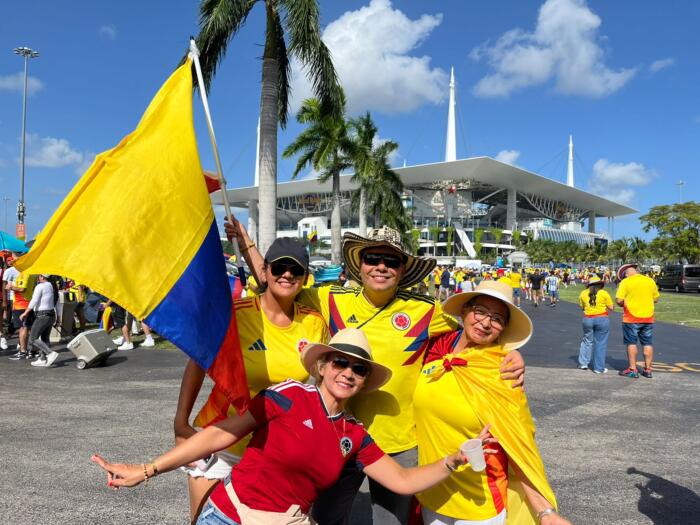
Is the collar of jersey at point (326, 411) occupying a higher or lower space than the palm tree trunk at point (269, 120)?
lower

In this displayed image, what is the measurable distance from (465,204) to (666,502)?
8978 cm

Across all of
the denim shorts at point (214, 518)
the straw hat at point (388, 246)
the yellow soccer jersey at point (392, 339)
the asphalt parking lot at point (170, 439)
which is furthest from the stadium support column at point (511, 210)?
the denim shorts at point (214, 518)

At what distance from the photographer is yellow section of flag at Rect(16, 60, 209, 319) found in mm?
2006

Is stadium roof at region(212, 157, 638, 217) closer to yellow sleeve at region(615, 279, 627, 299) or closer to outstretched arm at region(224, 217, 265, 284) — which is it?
yellow sleeve at region(615, 279, 627, 299)

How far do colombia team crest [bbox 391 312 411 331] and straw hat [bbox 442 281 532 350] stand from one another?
0.25 metres

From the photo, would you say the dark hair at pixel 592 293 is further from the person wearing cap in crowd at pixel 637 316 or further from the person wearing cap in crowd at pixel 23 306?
the person wearing cap in crowd at pixel 23 306

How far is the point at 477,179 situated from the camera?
272 ft

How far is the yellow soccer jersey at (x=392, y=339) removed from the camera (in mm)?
2449

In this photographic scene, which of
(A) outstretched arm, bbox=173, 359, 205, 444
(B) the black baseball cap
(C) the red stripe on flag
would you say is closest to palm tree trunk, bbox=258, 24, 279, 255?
(B) the black baseball cap

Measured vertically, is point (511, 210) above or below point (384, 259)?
above

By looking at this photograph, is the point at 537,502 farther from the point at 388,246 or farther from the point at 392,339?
the point at 388,246

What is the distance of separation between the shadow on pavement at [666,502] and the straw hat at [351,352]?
268 cm

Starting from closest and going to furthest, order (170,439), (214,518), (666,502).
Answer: (214,518)
(666,502)
(170,439)

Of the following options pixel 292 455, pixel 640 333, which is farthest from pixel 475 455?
pixel 640 333
